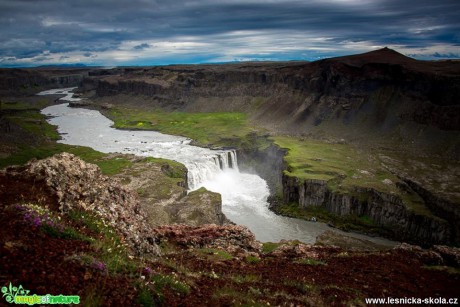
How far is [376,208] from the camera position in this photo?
65188 millimetres

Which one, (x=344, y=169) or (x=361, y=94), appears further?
(x=361, y=94)

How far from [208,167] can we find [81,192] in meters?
74.3

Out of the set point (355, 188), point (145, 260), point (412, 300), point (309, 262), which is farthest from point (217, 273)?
point (355, 188)

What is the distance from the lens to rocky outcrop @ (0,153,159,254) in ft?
68.7

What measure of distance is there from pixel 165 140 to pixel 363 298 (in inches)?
4957

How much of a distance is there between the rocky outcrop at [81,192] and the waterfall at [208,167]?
61.9 m

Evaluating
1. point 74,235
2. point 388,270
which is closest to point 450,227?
point 388,270

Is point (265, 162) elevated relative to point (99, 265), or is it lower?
lower

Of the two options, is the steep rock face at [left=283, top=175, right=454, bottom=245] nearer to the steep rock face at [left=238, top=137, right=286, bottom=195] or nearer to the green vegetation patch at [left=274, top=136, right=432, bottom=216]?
the green vegetation patch at [left=274, top=136, right=432, bottom=216]

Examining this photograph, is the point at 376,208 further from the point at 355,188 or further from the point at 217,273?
the point at 217,273

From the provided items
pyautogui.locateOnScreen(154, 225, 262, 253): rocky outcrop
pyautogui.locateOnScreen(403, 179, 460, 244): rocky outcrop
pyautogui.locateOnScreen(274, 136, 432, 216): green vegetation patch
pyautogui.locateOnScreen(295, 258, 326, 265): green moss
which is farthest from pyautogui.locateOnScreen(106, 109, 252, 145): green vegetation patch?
pyautogui.locateOnScreen(295, 258, 326, 265): green moss

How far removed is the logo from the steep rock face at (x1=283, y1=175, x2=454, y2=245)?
6034cm

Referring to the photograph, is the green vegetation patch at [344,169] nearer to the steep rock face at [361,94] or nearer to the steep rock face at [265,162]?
the steep rock face at [265,162]

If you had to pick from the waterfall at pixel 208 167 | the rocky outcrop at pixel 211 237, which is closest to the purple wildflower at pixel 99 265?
the rocky outcrop at pixel 211 237
